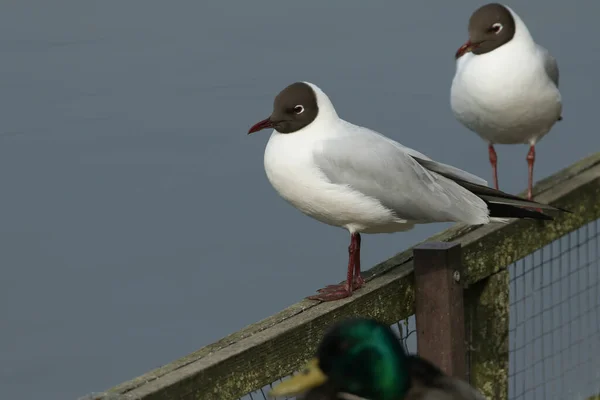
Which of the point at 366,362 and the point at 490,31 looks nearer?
the point at 366,362

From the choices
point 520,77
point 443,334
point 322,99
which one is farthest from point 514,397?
point 520,77

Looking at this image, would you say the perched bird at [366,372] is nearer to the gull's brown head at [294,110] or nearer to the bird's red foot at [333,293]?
the bird's red foot at [333,293]

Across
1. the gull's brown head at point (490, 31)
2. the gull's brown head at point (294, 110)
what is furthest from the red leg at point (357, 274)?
the gull's brown head at point (490, 31)

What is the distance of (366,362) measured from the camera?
9.23 feet

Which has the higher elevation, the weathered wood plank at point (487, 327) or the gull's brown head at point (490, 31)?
the gull's brown head at point (490, 31)

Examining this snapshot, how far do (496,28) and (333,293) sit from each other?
2.37 metres

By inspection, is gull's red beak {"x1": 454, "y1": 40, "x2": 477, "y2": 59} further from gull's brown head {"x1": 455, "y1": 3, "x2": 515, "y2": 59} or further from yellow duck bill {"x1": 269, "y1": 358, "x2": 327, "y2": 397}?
yellow duck bill {"x1": 269, "y1": 358, "x2": 327, "y2": 397}

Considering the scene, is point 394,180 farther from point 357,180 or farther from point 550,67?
point 550,67

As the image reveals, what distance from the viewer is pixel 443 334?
4.21 meters

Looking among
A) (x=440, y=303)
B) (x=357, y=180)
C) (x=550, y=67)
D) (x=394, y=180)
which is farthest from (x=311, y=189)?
(x=550, y=67)

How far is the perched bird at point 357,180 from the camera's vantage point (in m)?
4.66

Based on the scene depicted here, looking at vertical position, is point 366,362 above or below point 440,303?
below

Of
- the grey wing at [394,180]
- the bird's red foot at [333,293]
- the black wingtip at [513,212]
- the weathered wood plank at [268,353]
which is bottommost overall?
the weathered wood plank at [268,353]

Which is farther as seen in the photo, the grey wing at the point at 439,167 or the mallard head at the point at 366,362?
the grey wing at the point at 439,167
